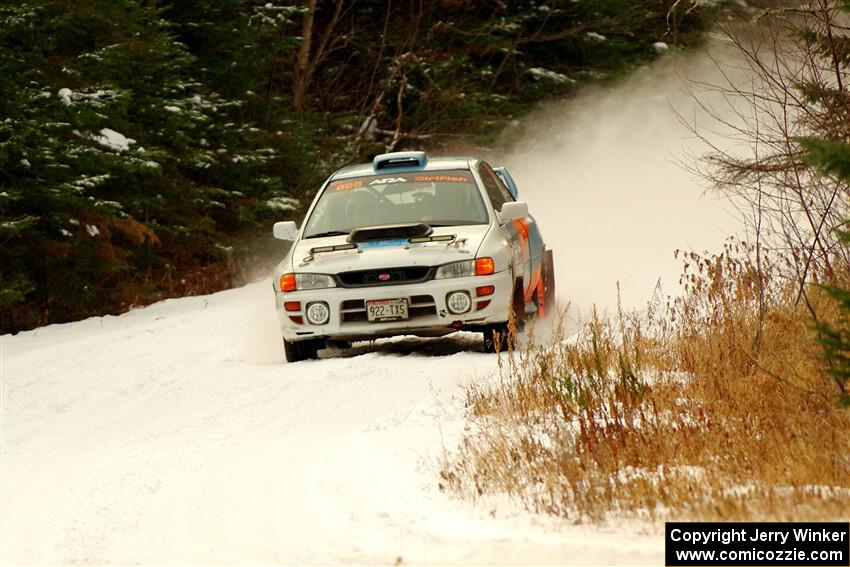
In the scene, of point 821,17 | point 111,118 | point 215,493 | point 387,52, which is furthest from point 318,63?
point 215,493

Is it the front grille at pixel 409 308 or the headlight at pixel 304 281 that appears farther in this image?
the headlight at pixel 304 281

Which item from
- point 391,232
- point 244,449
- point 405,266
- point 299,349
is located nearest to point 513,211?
point 391,232

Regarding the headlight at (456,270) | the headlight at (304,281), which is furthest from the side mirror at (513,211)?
the headlight at (304,281)

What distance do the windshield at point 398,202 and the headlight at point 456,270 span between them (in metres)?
0.82

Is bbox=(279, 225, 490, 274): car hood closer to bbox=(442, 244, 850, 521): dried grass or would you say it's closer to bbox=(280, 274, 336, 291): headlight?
bbox=(280, 274, 336, 291): headlight

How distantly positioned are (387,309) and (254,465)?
11.1 ft

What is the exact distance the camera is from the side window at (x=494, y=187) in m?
11.8

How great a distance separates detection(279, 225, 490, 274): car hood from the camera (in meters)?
10.4

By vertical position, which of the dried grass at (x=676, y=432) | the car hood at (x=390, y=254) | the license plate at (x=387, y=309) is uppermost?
the car hood at (x=390, y=254)

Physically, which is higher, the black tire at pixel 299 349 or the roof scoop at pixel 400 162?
the roof scoop at pixel 400 162

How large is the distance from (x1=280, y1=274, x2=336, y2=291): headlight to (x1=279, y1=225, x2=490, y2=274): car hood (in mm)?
51

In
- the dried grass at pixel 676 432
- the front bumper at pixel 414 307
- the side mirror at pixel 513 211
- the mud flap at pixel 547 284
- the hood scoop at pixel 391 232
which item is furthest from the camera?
the mud flap at pixel 547 284

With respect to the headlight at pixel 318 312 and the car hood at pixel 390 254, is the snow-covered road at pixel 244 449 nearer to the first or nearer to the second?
the headlight at pixel 318 312

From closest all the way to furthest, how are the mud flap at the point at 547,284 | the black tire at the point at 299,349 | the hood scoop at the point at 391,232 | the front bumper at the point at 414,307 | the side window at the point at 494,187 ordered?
the front bumper at the point at 414,307, the hood scoop at the point at 391,232, the black tire at the point at 299,349, the side window at the point at 494,187, the mud flap at the point at 547,284
